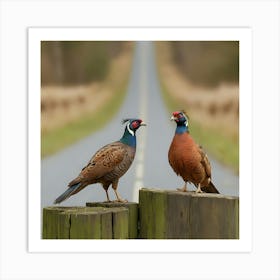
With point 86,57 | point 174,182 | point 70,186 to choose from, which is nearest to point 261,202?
point 174,182

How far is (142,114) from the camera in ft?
15.5

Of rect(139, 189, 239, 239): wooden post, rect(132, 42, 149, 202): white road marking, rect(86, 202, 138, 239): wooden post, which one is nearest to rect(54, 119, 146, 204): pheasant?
rect(132, 42, 149, 202): white road marking

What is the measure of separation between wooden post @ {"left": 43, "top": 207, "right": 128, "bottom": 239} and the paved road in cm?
51

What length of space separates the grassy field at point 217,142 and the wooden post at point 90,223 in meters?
1.40

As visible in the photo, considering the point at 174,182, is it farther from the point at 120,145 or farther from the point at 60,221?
the point at 60,221

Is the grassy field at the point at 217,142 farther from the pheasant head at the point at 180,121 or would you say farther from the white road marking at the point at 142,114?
the pheasant head at the point at 180,121

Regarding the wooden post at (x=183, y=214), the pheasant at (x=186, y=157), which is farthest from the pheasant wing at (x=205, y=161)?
the wooden post at (x=183, y=214)

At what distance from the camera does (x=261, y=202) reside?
15.3 ft

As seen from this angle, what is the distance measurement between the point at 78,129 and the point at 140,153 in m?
0.65

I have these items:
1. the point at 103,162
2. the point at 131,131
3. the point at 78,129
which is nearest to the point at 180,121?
the point at 131,131

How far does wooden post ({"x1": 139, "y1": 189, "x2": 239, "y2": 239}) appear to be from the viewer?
3.57m

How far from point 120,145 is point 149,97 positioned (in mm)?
777
